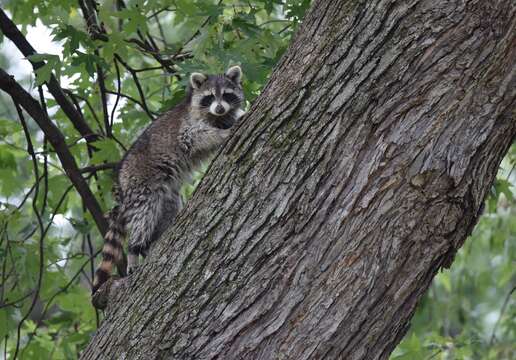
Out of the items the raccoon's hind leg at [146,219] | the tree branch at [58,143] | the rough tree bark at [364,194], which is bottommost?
the rough tree bark at [364,194]

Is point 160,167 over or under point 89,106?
under

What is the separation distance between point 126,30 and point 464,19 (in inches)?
112

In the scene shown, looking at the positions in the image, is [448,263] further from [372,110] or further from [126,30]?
[126,30]

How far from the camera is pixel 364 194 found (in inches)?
120

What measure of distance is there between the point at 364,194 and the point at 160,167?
286 cm

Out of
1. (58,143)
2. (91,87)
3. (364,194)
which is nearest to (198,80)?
(91,87)

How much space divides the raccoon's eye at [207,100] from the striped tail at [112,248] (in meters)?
1.09

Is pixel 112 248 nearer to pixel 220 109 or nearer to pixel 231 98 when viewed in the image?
pixel 220 109

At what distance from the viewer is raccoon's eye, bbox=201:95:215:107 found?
623 cm

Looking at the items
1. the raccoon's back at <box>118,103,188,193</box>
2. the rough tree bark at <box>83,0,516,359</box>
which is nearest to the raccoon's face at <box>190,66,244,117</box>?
the raccoon's back at <box>118,103,188,193</box>

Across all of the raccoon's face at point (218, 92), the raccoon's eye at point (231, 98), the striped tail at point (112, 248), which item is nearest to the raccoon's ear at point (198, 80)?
the raccoon's face at point (218, 92)

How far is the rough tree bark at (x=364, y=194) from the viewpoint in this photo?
119 inches

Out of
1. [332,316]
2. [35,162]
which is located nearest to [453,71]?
[332,316]

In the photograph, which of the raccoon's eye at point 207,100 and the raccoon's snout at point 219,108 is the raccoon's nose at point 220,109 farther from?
the raccoon's eye at point 207,100
